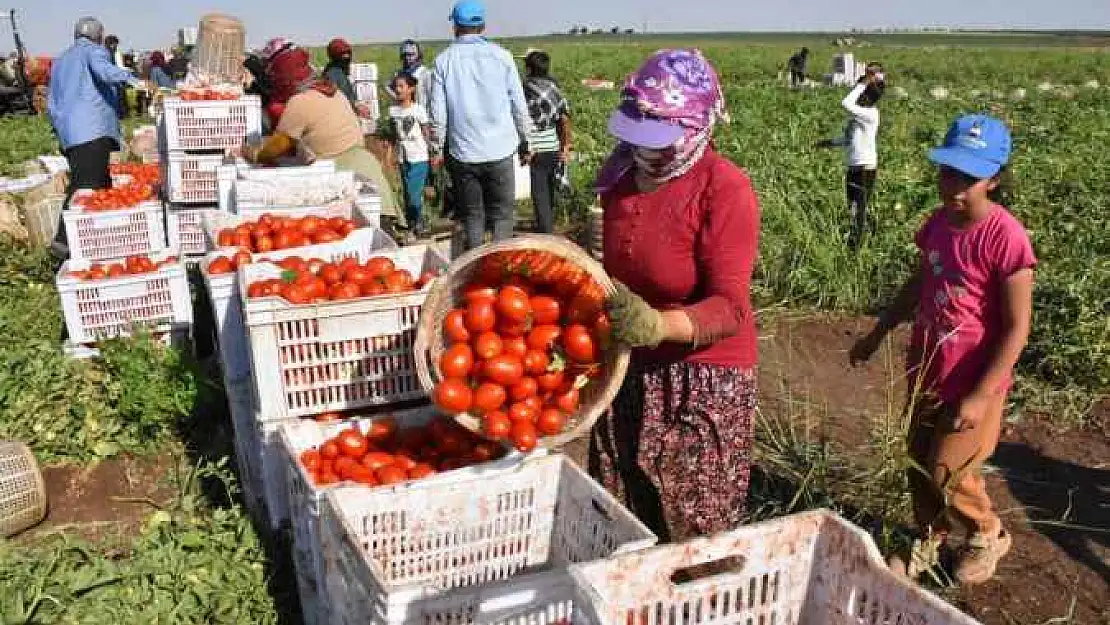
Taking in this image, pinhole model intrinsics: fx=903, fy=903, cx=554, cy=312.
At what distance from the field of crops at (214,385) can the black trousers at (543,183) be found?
61.9 inches

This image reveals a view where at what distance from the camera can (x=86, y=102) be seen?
7871mm

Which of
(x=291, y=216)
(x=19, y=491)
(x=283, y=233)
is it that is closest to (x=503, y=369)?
(x=283, y=233)

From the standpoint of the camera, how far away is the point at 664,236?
2.56m

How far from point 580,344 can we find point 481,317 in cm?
31

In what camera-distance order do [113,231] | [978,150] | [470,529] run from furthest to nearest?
[113,231]
[978,150]
[470,529]

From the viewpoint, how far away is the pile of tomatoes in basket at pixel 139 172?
8.62 m

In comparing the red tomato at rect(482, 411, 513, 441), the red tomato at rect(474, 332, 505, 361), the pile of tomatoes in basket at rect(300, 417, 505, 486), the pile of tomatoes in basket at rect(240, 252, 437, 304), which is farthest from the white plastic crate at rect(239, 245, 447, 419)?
the red tomato at rect(482, 411, 513, 441)

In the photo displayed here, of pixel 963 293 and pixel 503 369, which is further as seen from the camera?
pixel 963 293

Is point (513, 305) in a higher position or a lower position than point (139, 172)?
higher

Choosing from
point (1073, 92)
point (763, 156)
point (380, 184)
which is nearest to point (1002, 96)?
point (1073, 92)

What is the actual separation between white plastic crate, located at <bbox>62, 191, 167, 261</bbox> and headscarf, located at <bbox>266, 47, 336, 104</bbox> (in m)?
1.43

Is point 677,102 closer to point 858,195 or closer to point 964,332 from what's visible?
point 964,332

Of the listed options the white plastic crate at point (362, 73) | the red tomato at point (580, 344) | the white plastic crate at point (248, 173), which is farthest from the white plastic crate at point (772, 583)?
the white plastic crate at point (362, 73)

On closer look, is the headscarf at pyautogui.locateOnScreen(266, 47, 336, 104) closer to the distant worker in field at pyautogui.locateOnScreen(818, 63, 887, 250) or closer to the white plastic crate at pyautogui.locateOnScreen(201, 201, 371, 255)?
the white plastic crate at pyautogui.locateOnScreen(201, 201, 371, 255)
